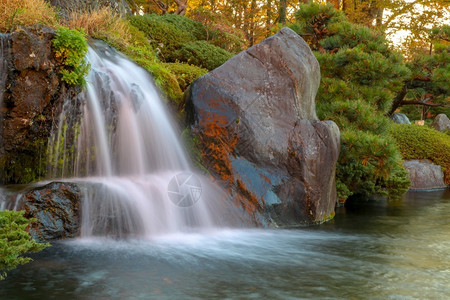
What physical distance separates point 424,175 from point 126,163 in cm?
1041

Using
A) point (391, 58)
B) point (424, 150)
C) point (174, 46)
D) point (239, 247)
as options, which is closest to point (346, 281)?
point (239, 247)

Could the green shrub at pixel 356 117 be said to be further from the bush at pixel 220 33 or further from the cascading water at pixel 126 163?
the bush at pixel 220 33

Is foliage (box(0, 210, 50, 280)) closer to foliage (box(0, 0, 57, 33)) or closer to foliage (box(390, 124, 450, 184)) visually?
foliage (box(0, 0, 57, 33))

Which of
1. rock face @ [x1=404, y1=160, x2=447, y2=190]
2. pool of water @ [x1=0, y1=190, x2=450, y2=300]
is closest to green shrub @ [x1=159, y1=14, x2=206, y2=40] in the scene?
rock face @ [x1=404, y1=160, x2=447, y2=190]

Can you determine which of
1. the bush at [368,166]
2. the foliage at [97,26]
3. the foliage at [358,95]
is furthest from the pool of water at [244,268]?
the foliage at [97,26]

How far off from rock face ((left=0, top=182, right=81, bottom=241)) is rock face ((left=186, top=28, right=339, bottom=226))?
2207 millimetres

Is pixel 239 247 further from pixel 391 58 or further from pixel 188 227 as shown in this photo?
pixel 391 58

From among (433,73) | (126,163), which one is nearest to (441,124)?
(433,73)

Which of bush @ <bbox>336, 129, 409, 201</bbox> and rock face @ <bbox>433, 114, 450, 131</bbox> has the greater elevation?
rock face @ <bbox>433, 114, 450, 131</bbox>

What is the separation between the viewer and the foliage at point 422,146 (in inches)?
555

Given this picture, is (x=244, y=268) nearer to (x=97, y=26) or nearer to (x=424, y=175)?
(x=97, y=26)

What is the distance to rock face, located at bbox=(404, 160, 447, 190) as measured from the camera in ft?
44.3

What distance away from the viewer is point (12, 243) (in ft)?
11.6

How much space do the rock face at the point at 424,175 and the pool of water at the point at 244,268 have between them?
7.45m
